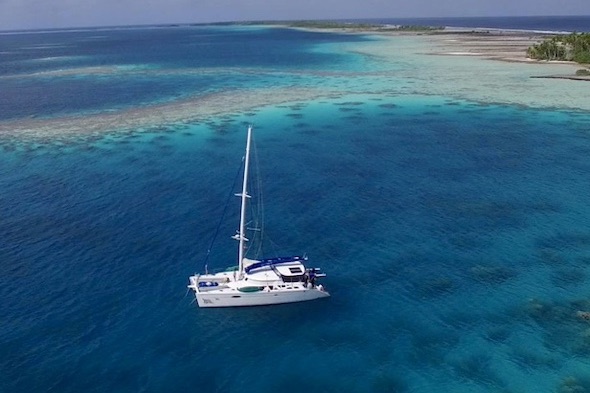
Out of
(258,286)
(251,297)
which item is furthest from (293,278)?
(251,297)

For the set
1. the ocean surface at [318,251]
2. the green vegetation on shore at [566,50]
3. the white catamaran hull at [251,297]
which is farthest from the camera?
the green vegetation on shore at [566,50]

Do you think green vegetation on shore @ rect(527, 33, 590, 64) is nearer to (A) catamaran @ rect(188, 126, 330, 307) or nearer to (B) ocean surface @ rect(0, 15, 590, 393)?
(B) ocean surface @ rect(0, 15, 590, 393)

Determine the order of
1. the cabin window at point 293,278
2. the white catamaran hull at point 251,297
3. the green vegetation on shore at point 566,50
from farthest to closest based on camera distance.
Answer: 1. the green vegetation on shore at point 566,50
2. the cabin window at point 293,278
3. the white catamaran hull at point 251,297

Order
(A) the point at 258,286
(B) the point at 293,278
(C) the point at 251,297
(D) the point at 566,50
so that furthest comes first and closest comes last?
(D) the point at 566,50 → (B) the point at 293,278 → (A) the point at 258,286 → (C) the point at 251,297

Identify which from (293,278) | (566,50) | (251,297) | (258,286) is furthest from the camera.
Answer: (566,50)

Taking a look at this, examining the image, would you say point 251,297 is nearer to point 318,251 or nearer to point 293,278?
point 293,278

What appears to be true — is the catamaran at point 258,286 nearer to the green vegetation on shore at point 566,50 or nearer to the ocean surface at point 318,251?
the ocean surface at point 318,251

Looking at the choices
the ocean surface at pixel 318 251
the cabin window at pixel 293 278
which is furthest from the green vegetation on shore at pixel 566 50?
the cabin window at pixel 293 278

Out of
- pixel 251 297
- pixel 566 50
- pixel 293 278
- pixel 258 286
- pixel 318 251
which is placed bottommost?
pixel 251 297
